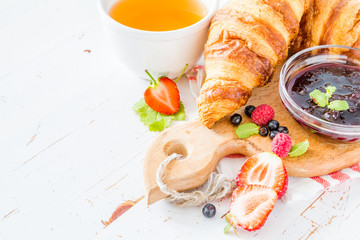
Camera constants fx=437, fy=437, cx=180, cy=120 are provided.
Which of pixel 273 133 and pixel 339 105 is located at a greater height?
pixel 339 105

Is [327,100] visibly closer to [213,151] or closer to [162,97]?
[213,151]

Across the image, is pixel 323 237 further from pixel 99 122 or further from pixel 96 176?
pixel 99 122

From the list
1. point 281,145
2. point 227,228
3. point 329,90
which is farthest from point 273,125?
point 227,228

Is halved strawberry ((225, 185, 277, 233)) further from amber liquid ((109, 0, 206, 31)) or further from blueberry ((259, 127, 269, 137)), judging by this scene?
amber liquid ((109, 0, 206, 31))

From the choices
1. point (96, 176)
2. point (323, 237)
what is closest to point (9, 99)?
point (96, 176)

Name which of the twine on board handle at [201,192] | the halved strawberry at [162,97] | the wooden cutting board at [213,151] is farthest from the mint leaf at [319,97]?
the halved strawberry at [162,97]
